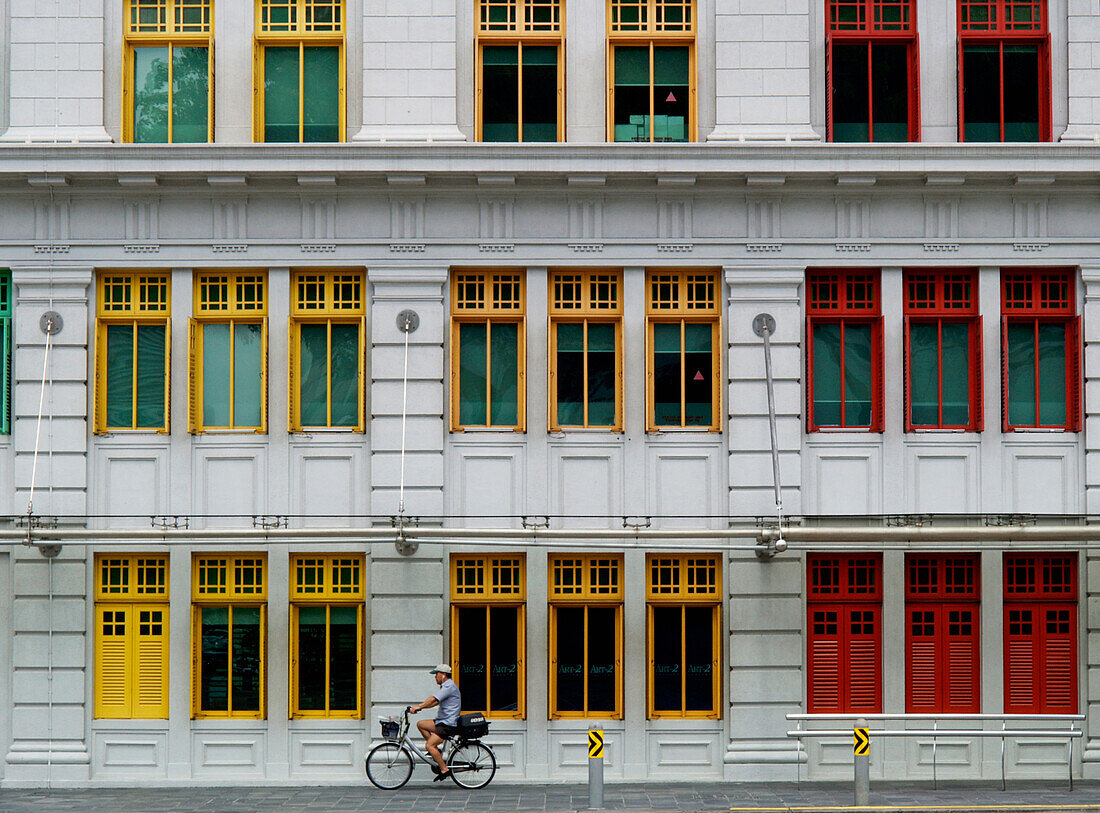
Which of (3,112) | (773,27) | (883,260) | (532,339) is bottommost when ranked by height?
(532,339)

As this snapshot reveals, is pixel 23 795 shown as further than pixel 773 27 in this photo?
No

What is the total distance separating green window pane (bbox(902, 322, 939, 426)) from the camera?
60.8ft

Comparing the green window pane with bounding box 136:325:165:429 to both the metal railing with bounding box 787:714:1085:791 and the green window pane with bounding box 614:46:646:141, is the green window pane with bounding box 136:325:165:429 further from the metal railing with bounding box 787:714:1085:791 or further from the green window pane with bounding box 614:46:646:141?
the metal railing with bounding box 787:714:1085:791

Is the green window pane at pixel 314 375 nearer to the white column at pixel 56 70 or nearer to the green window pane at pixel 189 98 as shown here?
the green window pane at pixel 189 98

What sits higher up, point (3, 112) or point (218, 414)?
point (3, 112)

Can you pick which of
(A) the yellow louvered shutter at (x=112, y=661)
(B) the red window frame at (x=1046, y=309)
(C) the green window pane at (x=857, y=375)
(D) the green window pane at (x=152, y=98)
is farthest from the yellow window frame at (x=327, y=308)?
(B) the red window frame at (x=1046, y=309)

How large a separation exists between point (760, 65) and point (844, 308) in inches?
158

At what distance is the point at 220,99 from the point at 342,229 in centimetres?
290

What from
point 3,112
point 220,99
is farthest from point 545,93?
point 3,112

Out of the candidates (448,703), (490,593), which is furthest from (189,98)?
(448,703)

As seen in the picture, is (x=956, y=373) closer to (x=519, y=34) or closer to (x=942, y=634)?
(x=942, y=634)

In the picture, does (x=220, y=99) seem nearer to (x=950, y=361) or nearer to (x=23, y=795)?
(x=23, y=795)

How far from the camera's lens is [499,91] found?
1880cm

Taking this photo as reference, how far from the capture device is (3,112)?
61.0 ft
